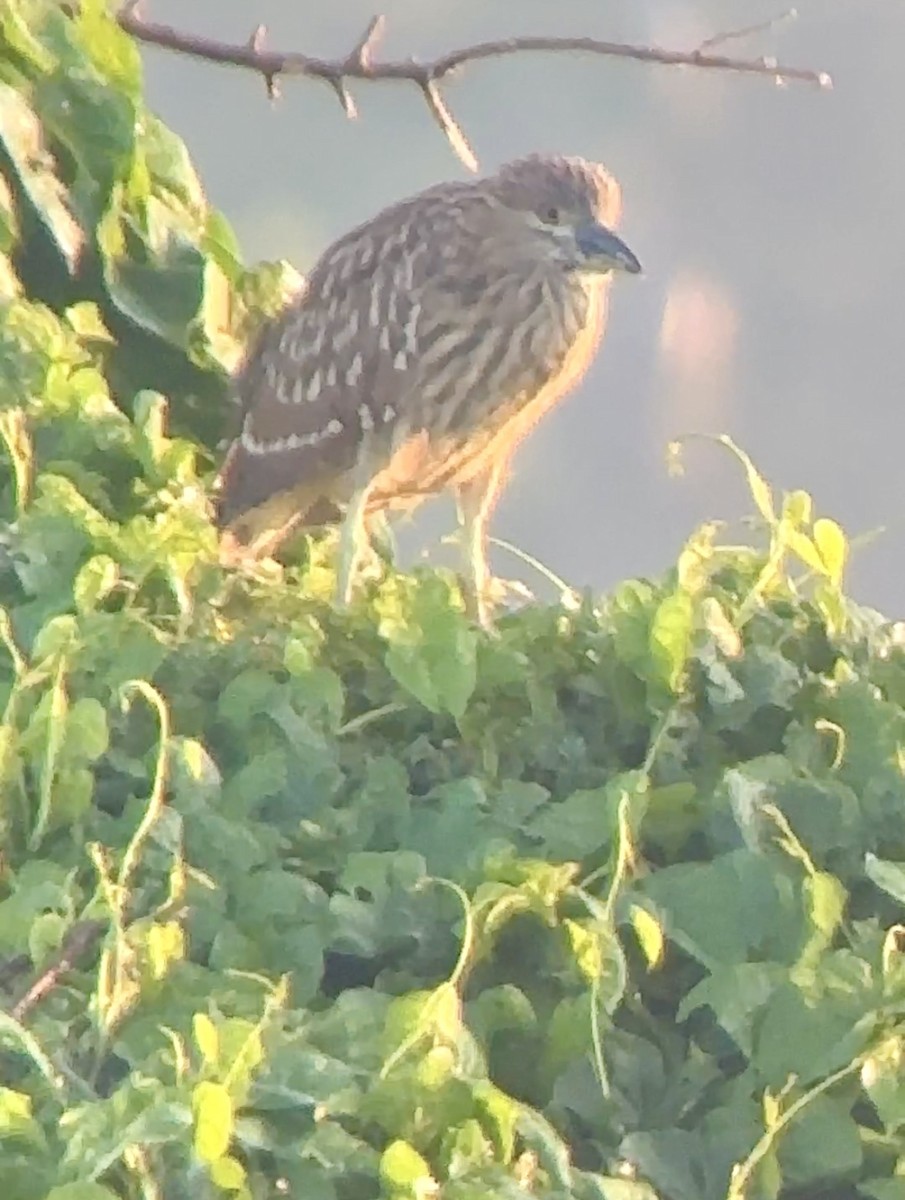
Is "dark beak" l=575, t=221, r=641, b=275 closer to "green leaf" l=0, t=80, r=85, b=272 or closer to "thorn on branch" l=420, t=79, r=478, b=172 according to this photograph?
"thorn on branch" l=420, t=79, r=478, b=172

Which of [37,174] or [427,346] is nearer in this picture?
[37,174]

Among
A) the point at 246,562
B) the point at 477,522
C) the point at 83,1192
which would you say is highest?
the point at 83,1192

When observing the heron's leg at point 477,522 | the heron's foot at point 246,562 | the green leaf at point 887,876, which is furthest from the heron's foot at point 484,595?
the green leaf at point 887,876

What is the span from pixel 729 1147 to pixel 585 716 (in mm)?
260

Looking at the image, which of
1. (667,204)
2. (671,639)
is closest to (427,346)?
(667,204)

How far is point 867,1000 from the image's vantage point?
0.76 m

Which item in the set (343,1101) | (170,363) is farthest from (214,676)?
(170,363)

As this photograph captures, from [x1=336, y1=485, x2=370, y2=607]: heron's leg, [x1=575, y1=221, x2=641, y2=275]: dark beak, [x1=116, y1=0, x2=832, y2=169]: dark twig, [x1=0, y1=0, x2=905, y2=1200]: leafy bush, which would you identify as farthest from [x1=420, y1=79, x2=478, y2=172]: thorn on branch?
[x1=0, y1=0, x2=905, y2=1200]: leafy bush

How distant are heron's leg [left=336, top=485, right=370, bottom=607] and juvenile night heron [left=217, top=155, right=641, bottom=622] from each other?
0.02 m

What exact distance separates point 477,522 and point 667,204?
21.3 inches

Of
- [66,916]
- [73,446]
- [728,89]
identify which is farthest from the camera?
[728,89]

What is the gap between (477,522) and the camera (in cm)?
155

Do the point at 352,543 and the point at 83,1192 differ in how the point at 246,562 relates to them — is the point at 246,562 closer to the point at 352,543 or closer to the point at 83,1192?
the point at 352,543

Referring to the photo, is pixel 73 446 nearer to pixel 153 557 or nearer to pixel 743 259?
pixel 153 557
